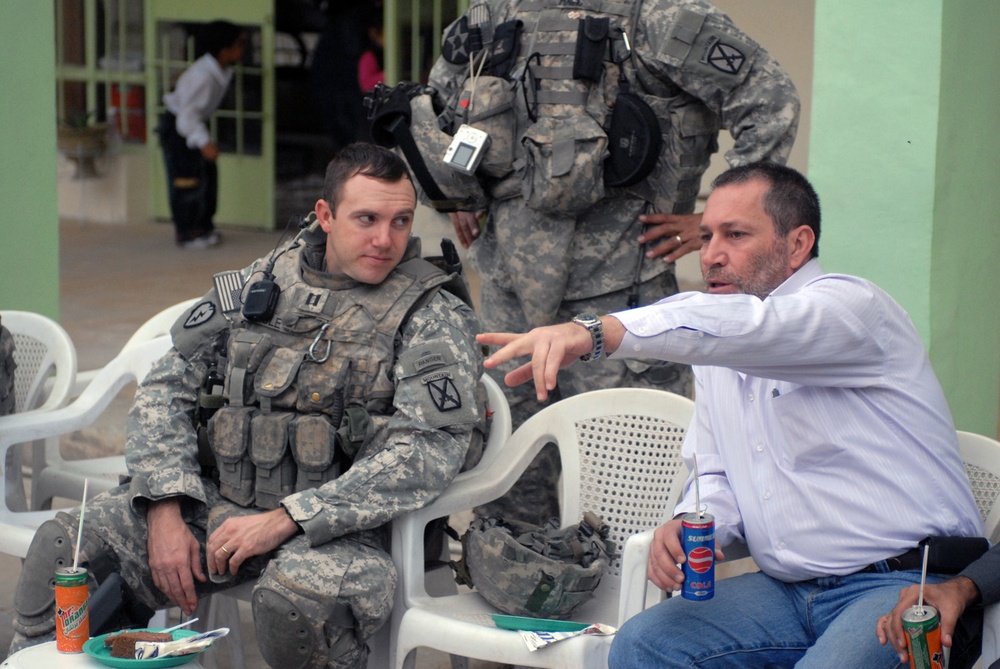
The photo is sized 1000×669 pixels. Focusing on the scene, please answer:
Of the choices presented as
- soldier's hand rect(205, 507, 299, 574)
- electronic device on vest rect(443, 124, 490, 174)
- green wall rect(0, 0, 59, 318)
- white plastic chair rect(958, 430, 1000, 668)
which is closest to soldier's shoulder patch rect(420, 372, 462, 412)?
soldier's hand rect(205, 507, 299, 574)

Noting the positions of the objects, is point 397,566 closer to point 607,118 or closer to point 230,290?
point 230,290

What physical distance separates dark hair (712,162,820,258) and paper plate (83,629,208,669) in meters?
1.30

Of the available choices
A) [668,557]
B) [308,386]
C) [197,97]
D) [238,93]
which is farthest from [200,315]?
[238,93]

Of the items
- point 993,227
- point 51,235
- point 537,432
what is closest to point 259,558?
point 537,432

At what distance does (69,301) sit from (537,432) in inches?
212

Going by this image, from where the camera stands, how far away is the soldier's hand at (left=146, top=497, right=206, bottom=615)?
3.01m

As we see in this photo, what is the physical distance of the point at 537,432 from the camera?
10.6 feet

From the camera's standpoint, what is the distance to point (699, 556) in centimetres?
238

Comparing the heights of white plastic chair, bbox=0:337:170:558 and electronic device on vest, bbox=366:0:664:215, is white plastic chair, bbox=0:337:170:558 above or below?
below

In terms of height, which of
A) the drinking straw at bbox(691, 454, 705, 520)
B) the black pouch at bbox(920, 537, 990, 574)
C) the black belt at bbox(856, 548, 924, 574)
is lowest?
the black belt at bbox(856, 548, 924, 574)

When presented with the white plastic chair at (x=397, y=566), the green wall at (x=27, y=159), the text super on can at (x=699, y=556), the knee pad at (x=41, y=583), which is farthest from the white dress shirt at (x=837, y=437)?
the green wall at (x=27, y=159)

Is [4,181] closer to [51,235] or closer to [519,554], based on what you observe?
[51,235]

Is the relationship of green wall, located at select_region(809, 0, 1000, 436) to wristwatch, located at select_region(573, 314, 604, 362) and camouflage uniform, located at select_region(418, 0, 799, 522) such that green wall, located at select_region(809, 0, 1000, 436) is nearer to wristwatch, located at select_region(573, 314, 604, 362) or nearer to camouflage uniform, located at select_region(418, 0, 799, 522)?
camouflage uniform, located at select_region(418, 0, 799, 522)

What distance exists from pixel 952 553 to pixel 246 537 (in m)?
1.42
